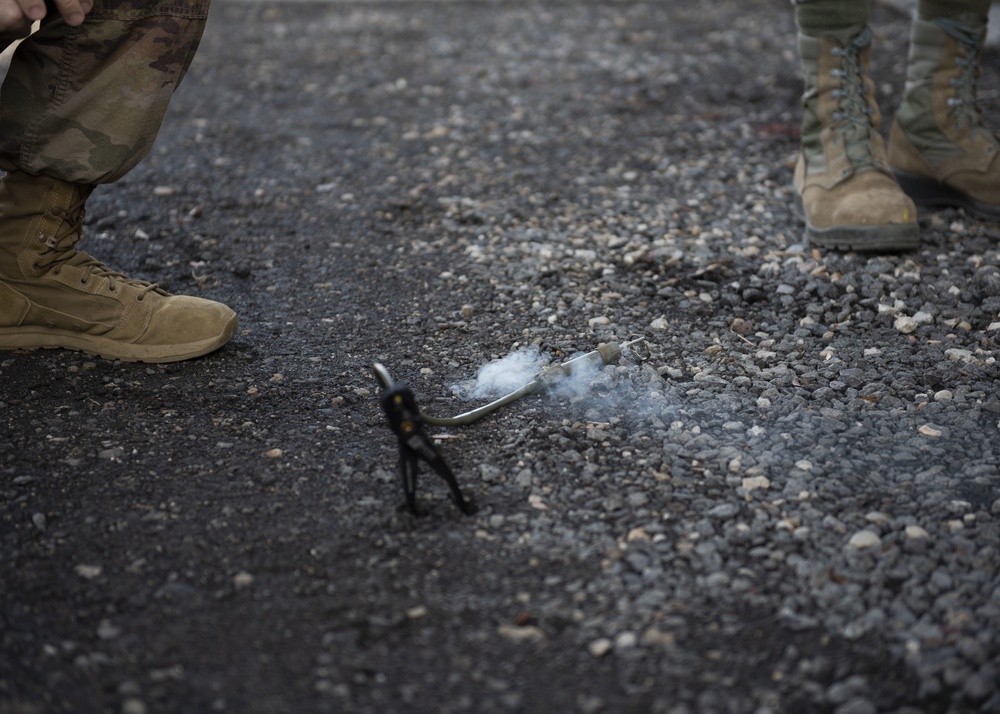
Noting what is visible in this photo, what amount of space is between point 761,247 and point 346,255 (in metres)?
1.25

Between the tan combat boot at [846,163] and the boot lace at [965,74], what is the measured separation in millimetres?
246

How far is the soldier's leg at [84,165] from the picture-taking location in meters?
1.95

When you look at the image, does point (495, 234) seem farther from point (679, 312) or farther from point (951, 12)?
point (951, 12)

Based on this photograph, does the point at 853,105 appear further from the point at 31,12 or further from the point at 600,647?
the point at 31,12

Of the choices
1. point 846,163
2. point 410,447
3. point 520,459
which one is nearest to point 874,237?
Result: point 846,163

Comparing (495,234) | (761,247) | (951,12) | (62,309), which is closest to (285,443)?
(62,309)

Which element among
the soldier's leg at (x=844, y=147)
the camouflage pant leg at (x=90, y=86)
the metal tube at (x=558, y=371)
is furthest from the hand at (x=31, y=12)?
the soldier's leg at (x=844, y=147)

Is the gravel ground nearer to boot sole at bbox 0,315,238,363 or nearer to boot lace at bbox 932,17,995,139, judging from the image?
boot sole at bbox 0,315,238,363

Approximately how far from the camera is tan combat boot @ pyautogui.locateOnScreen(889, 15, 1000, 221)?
2.72m

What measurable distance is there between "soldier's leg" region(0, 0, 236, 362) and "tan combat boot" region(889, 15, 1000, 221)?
2102 mm

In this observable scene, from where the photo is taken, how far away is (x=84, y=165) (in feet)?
6.56

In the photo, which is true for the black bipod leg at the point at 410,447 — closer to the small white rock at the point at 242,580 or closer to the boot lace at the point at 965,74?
the small white rock at the point at 242,580

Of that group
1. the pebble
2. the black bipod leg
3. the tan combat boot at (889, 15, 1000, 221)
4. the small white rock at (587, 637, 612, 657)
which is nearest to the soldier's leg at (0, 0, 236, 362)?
the black bipod leg

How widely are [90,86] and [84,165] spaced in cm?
17
